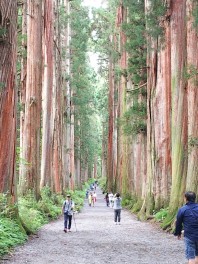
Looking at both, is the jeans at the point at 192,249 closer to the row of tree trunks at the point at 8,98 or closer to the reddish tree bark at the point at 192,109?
the row of tree trunks at the point at 8,98

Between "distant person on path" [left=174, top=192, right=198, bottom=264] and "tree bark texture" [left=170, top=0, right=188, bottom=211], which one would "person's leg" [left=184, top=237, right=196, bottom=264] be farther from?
"tree bark texture" [left=170, top=0, right=188, bottom=211]

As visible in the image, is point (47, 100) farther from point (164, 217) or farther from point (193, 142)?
point (193, 142)

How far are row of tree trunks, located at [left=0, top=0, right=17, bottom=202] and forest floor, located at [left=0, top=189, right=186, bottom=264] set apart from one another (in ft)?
5.95

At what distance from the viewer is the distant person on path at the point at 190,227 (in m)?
6.61

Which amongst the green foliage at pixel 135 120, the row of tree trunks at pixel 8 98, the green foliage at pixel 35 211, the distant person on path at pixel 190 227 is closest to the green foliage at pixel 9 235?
the row of tree trunks at pixel 8 98

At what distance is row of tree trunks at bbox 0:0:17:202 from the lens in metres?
11.7

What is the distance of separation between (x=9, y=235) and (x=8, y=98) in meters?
3.37

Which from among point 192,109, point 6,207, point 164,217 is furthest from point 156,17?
point 6,207

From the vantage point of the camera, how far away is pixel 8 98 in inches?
476

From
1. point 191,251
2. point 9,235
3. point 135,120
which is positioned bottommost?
point 9,235

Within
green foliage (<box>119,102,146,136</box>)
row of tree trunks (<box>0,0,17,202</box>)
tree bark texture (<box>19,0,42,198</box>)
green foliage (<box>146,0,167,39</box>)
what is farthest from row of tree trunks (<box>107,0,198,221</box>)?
row of tree trunks (<box>0,0,17,202</box>)

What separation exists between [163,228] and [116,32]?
22.2 metres

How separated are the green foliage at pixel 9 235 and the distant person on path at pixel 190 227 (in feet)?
14.6

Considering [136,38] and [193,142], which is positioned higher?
[136,38]
